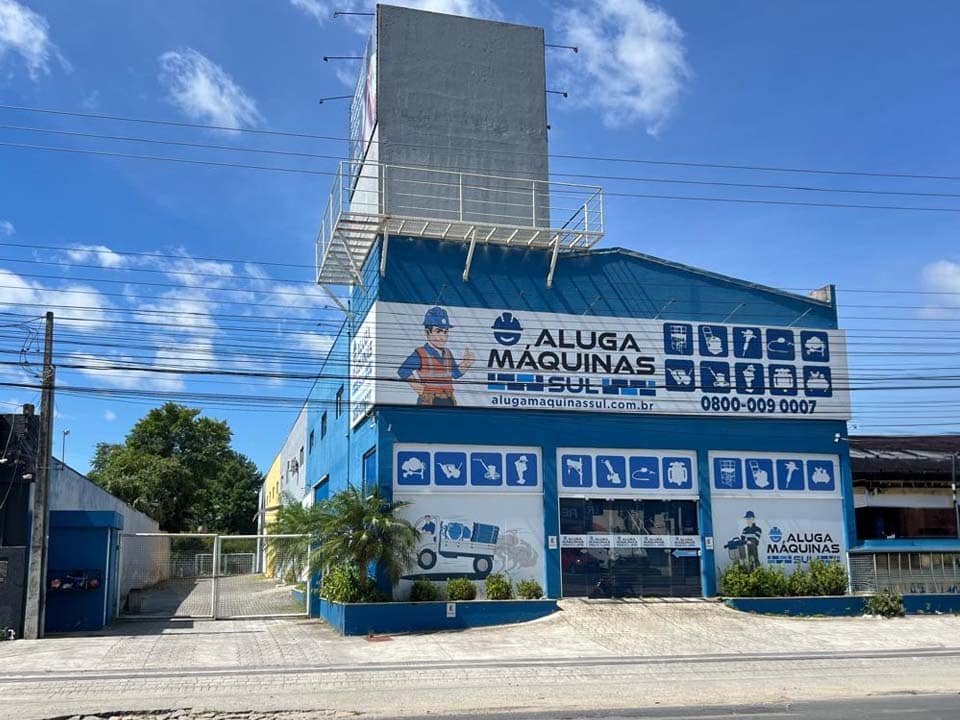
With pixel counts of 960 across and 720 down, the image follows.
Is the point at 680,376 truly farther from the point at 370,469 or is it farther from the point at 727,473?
the point at 370,469

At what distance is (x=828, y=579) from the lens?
24781 millimetres

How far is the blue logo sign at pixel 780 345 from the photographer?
89.6 feet

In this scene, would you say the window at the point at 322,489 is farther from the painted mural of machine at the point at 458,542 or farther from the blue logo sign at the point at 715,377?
the blue logo sign at the point at 715,377

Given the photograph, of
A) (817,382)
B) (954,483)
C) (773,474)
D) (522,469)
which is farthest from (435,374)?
(954,483)

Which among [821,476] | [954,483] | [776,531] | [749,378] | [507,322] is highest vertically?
[507,322]

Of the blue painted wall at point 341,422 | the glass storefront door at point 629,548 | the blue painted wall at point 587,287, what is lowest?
the glass storefront door at point 629,548

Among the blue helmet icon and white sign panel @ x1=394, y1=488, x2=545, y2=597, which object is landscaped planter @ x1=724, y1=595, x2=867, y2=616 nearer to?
white sign panel @ x1=394, y1=488, x2=545, y2=597

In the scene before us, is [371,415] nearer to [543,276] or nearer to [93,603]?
[543,276]

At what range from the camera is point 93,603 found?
2222cm

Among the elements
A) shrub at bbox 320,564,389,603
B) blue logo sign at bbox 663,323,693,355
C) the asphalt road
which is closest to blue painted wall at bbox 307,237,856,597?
blue logo sign at bbox 663,323,693,355

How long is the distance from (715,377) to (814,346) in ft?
11.2

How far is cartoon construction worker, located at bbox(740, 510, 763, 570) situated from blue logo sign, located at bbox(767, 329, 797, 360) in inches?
183

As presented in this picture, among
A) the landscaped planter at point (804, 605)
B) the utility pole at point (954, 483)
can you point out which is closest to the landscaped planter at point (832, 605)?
the landscaped planter at point (804, 605)

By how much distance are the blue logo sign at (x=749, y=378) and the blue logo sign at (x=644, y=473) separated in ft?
11.4
